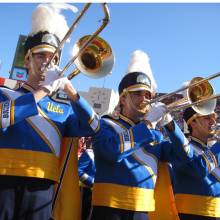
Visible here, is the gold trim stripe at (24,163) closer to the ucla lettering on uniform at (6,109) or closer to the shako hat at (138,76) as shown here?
the ucla lettering on uniform at (6,109)

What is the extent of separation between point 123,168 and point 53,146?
2.41 ft

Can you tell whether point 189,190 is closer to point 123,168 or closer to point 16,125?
point 123,168

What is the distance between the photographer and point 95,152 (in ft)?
10.3

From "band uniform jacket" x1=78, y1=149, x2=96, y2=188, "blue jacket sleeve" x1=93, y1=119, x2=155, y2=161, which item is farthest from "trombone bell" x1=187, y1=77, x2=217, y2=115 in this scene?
"band uniform jacket" x1=78, y1=149, x2=96, y2=188

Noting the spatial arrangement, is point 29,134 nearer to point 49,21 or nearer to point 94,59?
point 94,59

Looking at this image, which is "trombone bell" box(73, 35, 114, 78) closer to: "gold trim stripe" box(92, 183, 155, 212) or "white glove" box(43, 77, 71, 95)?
"white glove" box(43, 77, 71, 95)

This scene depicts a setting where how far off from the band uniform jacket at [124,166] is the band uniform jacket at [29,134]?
0.28 m

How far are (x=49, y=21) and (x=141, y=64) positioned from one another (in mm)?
1273

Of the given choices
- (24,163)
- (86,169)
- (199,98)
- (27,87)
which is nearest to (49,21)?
(27,87)

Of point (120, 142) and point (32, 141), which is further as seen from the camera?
point (120, 142)

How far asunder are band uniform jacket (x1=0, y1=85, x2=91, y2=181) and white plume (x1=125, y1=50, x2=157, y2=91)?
4.41 ft

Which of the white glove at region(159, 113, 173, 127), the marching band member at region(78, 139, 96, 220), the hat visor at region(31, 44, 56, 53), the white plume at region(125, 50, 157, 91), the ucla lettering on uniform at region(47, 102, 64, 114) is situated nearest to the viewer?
the ucla lettering on uniform at region(47, 102, 64, 114)

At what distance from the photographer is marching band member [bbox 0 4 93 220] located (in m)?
2.43

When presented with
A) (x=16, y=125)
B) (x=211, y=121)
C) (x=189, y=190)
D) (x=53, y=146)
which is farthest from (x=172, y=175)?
(x=16, y=125)
